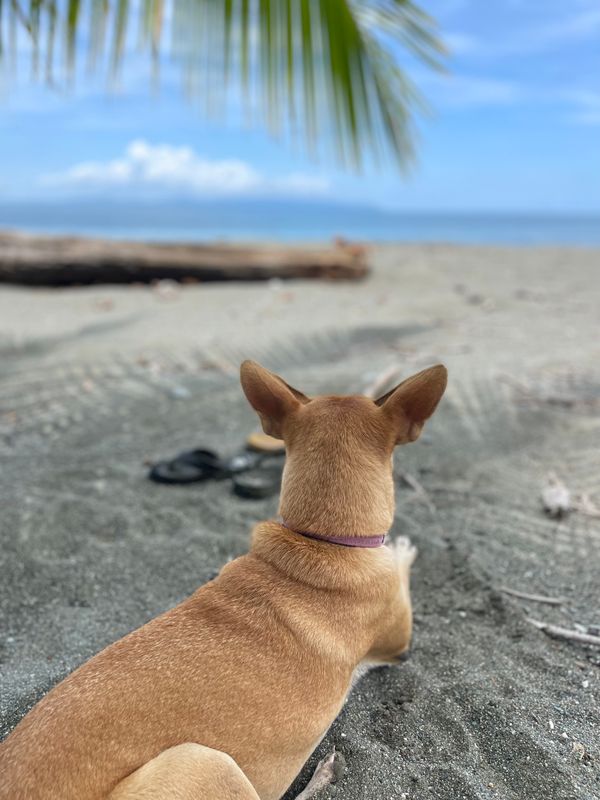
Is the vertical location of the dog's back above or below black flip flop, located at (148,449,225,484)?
above

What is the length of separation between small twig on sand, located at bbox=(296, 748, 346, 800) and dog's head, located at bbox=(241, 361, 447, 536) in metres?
0.82

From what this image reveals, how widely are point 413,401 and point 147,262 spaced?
9477 millimetres

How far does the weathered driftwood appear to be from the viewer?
11.1 meters

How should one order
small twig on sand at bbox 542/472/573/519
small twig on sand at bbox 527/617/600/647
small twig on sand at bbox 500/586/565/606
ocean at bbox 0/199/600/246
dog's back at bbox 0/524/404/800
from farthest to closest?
1. ocean at bbox 0/199/600/246
2. small twig on sand at bbox 542/472/573/519
3. small twig on sand at bbox 500/586/565/606
4. small twig on sand at bbox 527/617/600/647
5. dog's back at bbox 0/524/404/800

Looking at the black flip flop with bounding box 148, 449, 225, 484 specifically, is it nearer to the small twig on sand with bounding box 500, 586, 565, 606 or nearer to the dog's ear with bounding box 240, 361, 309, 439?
the dog's ear with bounding box 240, 361, 309, 439

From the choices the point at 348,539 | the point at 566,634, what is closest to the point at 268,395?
the point at 348,539

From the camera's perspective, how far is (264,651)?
223 centimetres

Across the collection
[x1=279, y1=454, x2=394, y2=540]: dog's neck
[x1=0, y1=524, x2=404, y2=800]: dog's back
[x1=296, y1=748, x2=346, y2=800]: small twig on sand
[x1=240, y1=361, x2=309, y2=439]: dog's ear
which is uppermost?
[x1=240, y1=361, x2=309, y2=439]: dog's ear

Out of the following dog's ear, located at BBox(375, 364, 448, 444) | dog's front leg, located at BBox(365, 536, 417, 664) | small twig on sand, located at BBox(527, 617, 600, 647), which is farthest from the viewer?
small twig on sand, located at BBox(527, 617, 600, 647)

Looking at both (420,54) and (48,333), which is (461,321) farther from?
(48,333)

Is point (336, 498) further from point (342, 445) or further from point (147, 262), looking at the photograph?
point (147, 262)

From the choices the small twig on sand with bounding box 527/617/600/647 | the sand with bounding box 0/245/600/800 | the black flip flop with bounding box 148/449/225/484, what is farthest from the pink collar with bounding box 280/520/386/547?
the black flip flop with bounding box 148/449/225/484

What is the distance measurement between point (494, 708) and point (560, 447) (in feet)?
8.73

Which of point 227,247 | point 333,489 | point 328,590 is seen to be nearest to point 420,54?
point 333,489
